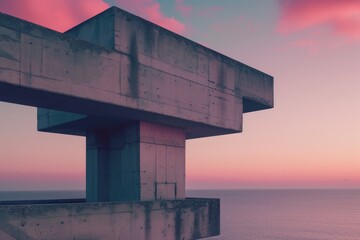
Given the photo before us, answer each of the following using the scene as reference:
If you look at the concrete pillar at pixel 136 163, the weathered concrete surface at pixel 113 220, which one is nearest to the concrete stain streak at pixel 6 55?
the weathered concrete surface at pixel 113 220

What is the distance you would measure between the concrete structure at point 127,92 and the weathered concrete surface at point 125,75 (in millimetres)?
35

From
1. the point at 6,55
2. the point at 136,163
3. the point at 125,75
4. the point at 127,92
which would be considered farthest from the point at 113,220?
the point at 6,55

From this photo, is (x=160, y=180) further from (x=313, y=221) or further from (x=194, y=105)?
(x=313, y=221)

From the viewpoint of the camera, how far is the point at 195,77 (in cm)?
1853

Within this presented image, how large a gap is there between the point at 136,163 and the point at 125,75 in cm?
451

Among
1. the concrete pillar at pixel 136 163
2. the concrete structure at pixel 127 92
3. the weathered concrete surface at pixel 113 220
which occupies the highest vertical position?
the concrete structure at pixel 127 92

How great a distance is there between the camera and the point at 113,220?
14641mm

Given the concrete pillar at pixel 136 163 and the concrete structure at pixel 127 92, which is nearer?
the concrete structure at pixel 127 92

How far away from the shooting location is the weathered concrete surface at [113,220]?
39.4 ft

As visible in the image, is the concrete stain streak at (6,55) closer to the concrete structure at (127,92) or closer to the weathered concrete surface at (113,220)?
the concrete structure at (127,92)

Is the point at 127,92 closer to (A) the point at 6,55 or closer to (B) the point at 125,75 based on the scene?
(B) the point at 125,75

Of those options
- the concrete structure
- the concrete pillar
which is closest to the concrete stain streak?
the concrete structure

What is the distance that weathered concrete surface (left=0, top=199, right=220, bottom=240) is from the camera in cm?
1202

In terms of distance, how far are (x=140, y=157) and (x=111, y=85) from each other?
4355 millimetres
